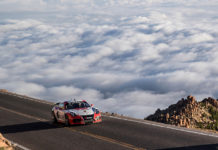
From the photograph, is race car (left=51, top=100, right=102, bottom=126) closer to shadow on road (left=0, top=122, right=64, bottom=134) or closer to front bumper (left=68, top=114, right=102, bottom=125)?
front bumper (left=68, top=114, right=102, bottom=125)

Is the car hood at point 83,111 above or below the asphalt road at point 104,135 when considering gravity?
above

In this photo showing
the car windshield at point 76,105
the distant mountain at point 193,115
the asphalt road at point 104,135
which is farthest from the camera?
the distant mountain at point 193,115

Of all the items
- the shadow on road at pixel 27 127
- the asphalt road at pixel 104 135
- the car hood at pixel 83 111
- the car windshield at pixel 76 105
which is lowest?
the shadow on road at pixel 27 127

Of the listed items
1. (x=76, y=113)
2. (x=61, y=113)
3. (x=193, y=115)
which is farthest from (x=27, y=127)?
(x=193, y=115)

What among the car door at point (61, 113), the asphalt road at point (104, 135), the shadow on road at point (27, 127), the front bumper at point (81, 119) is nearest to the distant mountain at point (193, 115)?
the asphalt road at point (104, 135)

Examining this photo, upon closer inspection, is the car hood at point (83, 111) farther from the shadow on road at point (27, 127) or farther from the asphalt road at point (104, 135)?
the shadow on road at point (27, 127)

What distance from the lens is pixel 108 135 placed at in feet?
55.0

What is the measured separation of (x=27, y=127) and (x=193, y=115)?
10.6 metres

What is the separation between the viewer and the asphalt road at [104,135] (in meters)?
14.5

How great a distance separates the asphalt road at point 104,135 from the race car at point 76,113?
1.05 feet

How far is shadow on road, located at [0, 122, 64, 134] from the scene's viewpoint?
19.7 m

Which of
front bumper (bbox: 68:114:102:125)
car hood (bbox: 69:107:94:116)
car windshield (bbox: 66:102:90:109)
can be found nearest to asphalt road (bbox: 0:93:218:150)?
front bumper (bbox: 68:114:102:125)

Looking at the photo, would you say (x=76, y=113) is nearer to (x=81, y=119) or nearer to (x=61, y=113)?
(x=81, y=119)

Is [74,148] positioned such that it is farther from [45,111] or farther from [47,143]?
[45,111]
